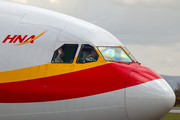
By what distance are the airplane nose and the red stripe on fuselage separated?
0.70ft

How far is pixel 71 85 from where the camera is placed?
13.2 m

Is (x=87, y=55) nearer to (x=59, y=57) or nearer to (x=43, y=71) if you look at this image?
(x=59, y=57)

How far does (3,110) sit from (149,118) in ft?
16.3

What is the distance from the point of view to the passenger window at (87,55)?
1362 cm

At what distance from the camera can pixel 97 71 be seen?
13250 millimetres

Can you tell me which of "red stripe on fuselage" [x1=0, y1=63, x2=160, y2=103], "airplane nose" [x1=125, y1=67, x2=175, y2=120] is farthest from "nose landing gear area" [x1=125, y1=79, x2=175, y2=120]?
"red stripe on fuselage" [x1=0, y1=63, x2=160, y2=103]

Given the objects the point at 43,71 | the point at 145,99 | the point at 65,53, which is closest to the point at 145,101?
the point at 145,99

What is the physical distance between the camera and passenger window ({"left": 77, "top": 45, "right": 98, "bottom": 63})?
44.7 feet

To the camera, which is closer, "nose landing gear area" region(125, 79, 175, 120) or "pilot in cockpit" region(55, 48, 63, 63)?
"nose landing gear area" region(125, 79, 175, 120)

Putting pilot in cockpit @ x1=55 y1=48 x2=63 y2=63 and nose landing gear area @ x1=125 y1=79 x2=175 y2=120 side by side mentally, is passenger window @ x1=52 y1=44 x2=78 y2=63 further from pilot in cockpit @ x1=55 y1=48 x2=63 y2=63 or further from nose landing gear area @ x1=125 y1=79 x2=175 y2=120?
nose landing gear area @ x1=125 y1=79 x2=175 y2=120

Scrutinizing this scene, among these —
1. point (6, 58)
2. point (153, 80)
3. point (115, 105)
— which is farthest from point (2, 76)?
point (153, 80)

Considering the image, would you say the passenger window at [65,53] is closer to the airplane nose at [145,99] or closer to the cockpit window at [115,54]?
the cockpit window at [115,54]

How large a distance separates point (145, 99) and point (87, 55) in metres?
2.51

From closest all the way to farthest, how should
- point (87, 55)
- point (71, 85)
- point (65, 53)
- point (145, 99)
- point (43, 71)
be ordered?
point (145, 99) → point (71, 85) → point (43, 71) → point (87, 55) → point (65, 53)
